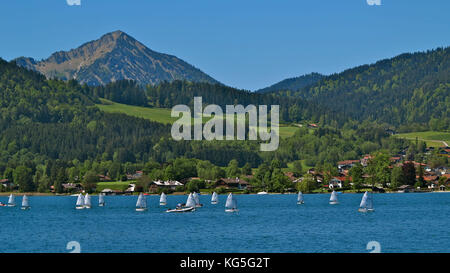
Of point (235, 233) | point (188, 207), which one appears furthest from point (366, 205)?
point (235, 233)

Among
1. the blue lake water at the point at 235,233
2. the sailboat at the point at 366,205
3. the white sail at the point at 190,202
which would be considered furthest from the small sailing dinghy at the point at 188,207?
the sailboat at the point at 366,205

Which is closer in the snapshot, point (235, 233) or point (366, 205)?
point (235, 233)

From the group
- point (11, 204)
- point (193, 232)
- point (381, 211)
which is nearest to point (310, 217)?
point (381, 211)

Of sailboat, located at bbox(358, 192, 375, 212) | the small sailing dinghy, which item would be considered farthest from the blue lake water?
the small sailing dinghy

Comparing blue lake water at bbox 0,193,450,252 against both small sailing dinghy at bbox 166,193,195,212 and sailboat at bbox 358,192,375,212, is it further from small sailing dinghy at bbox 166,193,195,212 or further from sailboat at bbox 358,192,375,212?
small sailing dinghy at bbox 166,193,195,212

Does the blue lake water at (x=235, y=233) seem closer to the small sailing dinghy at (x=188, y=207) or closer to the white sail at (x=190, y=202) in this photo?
the small sailing dinghy at (x=188, y=207)

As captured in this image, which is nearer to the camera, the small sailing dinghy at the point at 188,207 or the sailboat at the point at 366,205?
the sailboat at the point at 366,205

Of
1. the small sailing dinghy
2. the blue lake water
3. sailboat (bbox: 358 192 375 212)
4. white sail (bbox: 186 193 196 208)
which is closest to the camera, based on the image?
the blue lake water

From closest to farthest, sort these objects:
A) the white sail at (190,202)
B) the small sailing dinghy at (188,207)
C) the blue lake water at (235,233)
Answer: the blue lake water at (235,233) → the small sailing dinghy at (188,207) → the white sail at (190,202)

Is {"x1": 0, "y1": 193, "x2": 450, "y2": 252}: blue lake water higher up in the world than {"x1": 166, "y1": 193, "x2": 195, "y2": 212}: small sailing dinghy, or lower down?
higher up

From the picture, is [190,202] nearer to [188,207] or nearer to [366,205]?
[188,207]

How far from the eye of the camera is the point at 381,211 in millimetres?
116438
